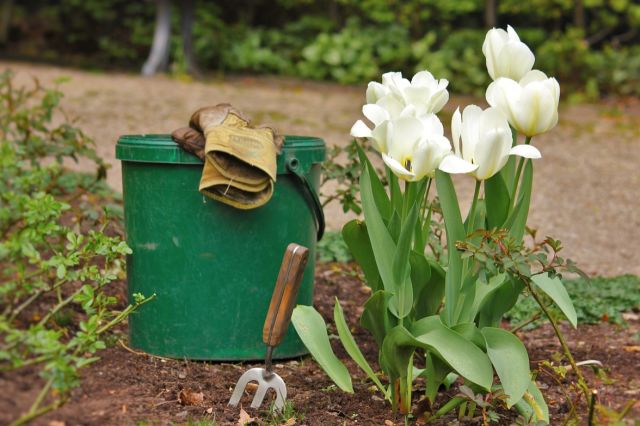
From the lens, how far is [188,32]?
1090cm

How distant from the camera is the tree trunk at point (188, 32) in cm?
1076

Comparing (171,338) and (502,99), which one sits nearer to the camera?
(502,99)

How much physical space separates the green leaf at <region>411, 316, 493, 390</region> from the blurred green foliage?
792 cm

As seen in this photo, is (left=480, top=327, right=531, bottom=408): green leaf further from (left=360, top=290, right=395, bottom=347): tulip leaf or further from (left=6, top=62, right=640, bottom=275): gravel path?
(left=6, top=62, right=640, bottom=275): gravel path

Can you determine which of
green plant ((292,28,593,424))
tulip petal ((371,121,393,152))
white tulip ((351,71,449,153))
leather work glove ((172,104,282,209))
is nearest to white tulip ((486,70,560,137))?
green plant ((292,28,593,424))

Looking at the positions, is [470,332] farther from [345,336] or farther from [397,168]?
[397,168]

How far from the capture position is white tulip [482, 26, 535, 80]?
261cm

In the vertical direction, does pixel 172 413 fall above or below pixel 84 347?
below

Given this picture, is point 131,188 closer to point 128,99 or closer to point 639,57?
point 128,99

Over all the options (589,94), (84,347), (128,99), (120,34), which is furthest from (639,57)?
(84,347)

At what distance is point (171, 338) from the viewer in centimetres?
320

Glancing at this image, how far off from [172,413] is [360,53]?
9.00 meters

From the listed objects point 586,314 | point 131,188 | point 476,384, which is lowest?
point 586,314

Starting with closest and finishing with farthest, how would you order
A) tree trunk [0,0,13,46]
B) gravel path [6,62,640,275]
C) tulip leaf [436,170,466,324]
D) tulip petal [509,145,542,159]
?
tulip petal [509,145,542,159] → tulip leaf [436,170,466,324] → gravel path [6,62,640,275] → tree trunk [0,0,13,46]
